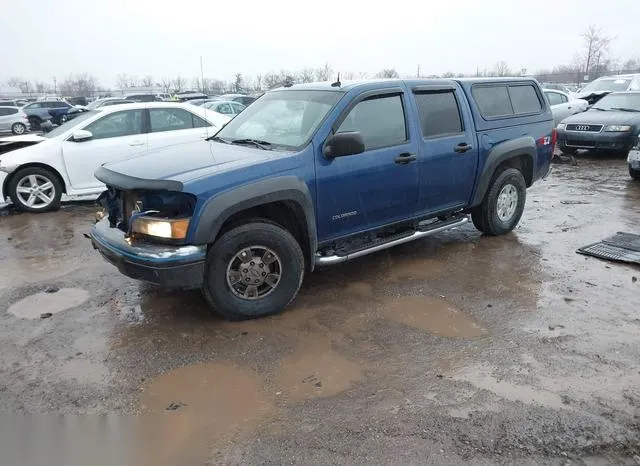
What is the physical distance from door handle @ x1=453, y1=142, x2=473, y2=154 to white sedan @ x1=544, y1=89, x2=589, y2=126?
1126cm

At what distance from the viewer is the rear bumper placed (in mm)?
11930

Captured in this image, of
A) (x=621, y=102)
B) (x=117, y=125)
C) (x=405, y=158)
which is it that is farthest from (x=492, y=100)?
(x=621, y=102)

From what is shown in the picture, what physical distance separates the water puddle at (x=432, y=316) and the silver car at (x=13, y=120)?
24.5 meters

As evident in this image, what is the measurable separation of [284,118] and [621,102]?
1153 centimetres

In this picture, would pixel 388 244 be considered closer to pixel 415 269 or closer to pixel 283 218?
pixel 415 269

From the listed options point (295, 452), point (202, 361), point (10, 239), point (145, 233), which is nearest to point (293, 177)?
point (145, 233)

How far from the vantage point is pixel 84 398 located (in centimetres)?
322

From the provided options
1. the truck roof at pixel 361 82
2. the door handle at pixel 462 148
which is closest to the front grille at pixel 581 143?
the truck roof at pixel 361 82

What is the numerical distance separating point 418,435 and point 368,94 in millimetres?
3100

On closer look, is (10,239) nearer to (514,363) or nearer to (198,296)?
(198,296)

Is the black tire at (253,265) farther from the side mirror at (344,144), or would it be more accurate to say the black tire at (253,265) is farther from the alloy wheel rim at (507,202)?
the alloy wheel rim at (507,202)

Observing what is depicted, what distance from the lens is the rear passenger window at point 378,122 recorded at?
4707 millimetres

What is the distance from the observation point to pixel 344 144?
424 cm

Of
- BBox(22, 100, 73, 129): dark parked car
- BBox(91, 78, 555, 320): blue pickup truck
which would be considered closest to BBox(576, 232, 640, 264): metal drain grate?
BBox(91, 78, 555, 320): blue pickup truck
